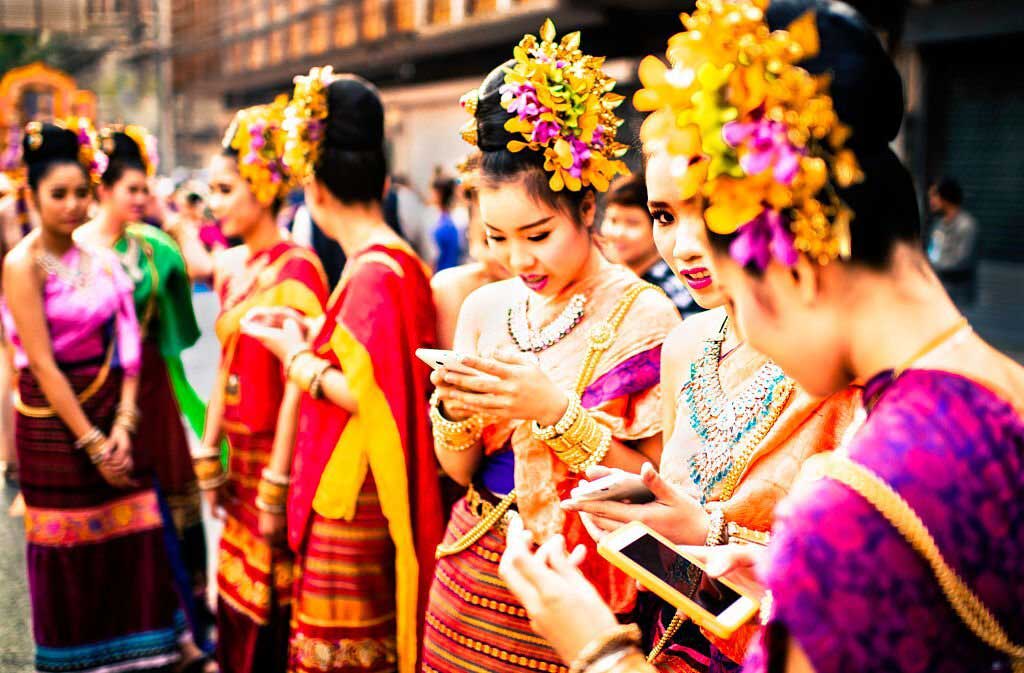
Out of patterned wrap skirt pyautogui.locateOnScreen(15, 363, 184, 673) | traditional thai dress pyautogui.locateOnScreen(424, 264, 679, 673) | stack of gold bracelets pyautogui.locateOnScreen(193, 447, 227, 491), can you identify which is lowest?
patterned wrap skirt pyautogui.locateOnScreen(15, 363, 184, 673)

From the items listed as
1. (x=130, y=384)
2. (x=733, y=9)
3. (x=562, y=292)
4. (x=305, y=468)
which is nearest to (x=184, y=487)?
(x=130, y=384)

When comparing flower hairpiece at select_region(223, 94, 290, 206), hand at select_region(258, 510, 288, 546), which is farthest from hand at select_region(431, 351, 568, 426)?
flower hairpiece at select_region(223, 94, 290, 206)

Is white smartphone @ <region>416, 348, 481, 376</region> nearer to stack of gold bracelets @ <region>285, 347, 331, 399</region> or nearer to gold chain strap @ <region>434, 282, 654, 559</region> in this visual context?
gold chain strap @ <region>434, 282, 654, 559</region>

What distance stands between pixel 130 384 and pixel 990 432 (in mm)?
3240

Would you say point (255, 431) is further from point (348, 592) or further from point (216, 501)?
point (348, 592)

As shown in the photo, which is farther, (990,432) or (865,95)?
(865,95)

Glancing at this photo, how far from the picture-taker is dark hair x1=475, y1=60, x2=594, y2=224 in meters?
2.03

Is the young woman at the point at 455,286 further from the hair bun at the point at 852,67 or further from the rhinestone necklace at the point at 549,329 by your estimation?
the hair bun at the point at 852,67

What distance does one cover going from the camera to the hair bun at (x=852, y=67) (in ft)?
3.39

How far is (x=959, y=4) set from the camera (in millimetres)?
8969

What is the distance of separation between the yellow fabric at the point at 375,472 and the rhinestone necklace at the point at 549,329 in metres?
0.61

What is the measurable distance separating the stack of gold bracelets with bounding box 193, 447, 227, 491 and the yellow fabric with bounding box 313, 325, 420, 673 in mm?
912

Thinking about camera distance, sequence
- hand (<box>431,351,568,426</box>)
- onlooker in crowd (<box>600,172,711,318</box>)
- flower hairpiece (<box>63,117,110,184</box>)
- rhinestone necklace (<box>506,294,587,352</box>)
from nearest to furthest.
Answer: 1. hand (<box>431,351,568,426</box>)
2. rhinestone necklace (<box>506,294,587,352</box>)
3. onlooker in crowd (<box>600,172,711,318</box>)
4. flower hairpiece (<box>63,117,110,184</box>)

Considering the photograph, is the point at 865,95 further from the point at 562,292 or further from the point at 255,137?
the point at 255,137
